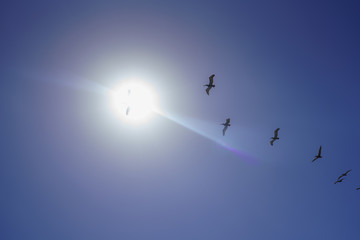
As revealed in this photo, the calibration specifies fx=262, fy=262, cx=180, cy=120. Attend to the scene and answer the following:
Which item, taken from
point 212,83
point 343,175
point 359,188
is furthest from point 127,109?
point 359,188

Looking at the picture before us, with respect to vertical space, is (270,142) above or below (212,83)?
below

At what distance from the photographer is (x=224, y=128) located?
205 feet

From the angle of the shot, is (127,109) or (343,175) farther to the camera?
(343,175)

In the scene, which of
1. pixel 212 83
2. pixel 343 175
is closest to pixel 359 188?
pixel 343 175

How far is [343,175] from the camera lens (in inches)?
2447

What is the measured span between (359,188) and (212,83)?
151 ft

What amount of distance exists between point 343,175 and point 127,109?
5284 centimetres

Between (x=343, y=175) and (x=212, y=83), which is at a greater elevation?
(x=212, y=83)

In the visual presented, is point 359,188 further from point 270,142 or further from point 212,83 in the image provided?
point 212,83

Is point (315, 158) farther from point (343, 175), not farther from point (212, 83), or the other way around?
point (212, 83)

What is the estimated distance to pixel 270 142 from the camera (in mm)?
62125

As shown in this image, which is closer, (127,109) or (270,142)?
(127,109)

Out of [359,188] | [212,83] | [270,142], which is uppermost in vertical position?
[212,83]

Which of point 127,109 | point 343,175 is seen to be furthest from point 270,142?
point 127,109
